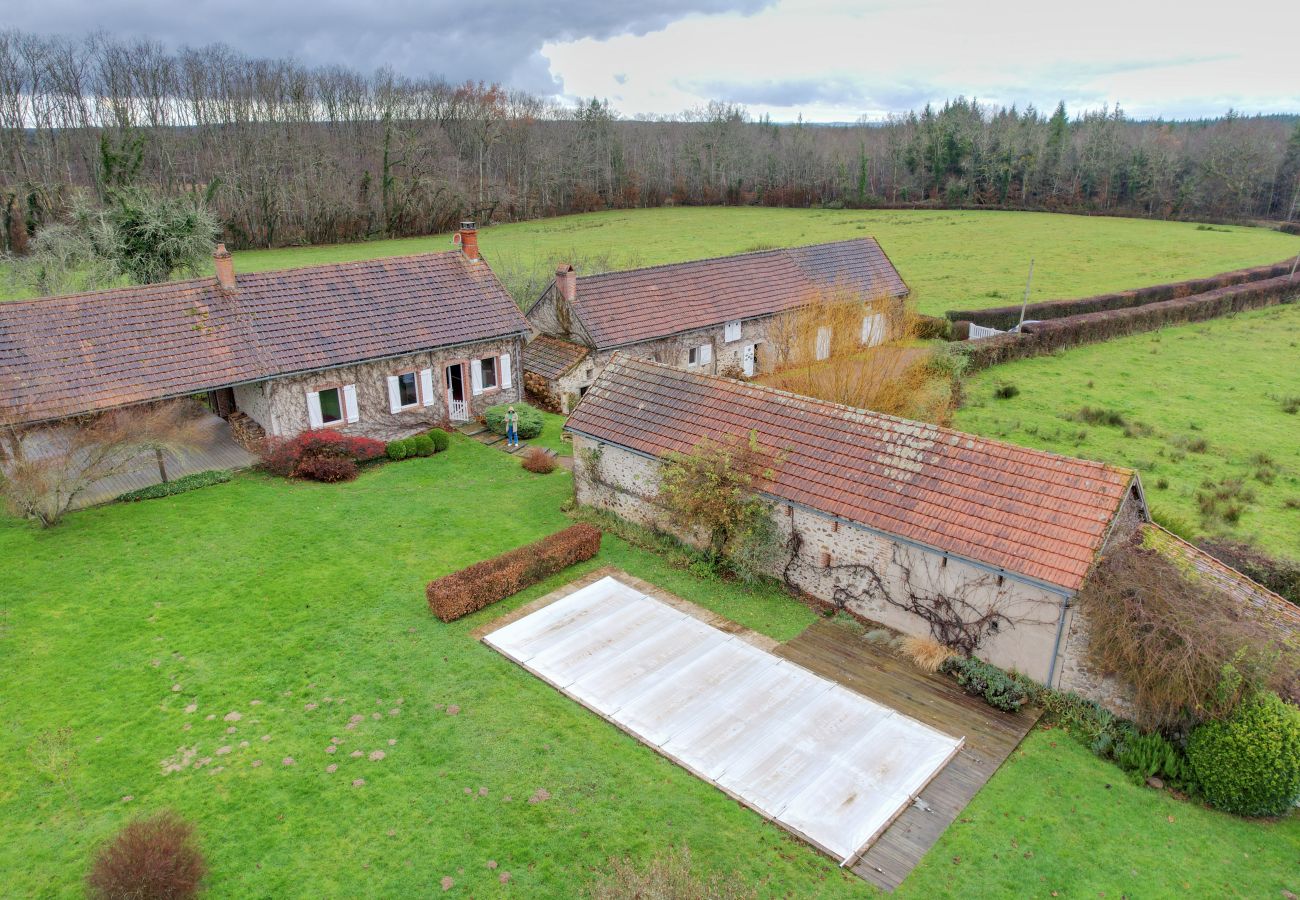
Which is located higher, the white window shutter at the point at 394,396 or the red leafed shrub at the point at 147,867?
the white window shutter at the point at 394,396

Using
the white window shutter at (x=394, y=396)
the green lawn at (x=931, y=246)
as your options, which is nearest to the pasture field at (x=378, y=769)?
the white window shutter at (x=394, y=396)

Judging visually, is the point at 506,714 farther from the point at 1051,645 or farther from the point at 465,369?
the point at 465,369

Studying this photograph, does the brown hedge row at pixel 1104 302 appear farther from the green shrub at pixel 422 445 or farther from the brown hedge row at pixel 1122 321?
the green shrub at pixel 422 445

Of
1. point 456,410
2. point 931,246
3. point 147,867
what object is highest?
point 931,246

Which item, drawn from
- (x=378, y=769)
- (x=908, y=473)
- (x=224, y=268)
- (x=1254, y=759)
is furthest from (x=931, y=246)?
(x=378, y=769)

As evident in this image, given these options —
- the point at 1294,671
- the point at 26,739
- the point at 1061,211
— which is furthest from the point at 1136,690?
the point at 1061,211

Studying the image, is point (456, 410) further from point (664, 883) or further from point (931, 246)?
point (931, 246)
